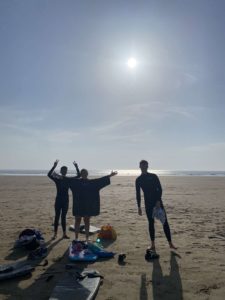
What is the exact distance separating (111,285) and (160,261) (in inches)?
78.6

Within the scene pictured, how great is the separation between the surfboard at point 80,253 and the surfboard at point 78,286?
1.01 m

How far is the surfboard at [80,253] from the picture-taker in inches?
316

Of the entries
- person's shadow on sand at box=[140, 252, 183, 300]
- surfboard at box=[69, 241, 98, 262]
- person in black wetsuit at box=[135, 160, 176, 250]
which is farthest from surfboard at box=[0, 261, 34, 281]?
person in black wetsuit at box=[135, 160, 176, 250]

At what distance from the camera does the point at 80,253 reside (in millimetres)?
8320

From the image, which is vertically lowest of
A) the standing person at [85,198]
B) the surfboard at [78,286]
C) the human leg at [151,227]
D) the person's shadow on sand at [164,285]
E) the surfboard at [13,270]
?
the person's shadow on sand at [164,285]

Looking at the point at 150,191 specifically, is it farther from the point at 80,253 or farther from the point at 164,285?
the point at 164,285

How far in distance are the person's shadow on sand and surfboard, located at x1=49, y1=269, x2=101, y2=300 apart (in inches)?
35.7

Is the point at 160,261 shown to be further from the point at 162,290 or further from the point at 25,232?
the point at 25,232

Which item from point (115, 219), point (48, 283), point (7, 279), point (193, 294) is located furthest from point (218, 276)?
point (115, 219)

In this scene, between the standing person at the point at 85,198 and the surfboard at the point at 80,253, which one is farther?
the standing person at the point at 85,198

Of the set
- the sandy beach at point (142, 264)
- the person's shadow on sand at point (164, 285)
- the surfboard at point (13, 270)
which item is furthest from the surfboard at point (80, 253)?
the person's shadow on sand at point (164, 285)

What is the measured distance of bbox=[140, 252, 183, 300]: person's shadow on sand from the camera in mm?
5879

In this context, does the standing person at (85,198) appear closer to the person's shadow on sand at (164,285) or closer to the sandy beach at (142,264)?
the sandy beach at (142,264)

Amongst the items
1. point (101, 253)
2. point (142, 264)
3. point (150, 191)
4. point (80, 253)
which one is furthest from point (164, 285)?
point (150, 191)
